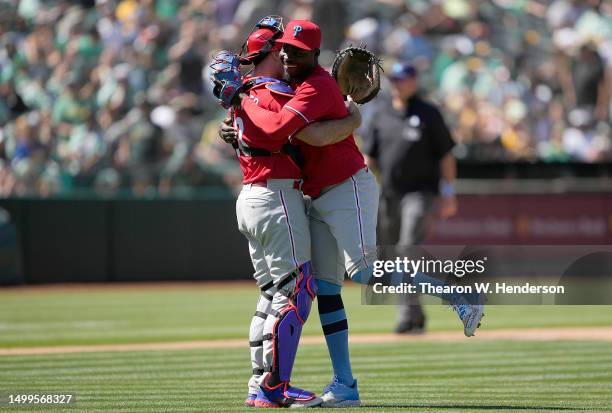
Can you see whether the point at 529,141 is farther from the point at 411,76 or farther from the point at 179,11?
the point at 411,76

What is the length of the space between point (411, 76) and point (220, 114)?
7967mm

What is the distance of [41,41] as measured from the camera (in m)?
20.0

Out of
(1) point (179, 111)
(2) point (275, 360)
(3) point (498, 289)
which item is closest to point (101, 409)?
(2) point (275, 360)

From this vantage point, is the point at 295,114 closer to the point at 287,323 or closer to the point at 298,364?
the point at 287,323

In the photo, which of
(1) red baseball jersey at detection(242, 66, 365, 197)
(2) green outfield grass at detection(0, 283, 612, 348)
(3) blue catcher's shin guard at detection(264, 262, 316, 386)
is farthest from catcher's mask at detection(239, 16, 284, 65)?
(2) green outfield grass at detection(0, 283, 612, 348)

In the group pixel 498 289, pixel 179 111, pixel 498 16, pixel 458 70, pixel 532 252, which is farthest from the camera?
pixel 498 16

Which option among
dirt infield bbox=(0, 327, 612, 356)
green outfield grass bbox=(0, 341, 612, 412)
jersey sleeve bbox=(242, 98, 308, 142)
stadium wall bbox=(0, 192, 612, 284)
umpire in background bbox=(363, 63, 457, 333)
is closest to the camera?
jersey sleeve bbox=(242, 98, 308, 142)

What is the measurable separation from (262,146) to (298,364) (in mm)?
3141

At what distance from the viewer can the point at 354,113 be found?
22.4 feet

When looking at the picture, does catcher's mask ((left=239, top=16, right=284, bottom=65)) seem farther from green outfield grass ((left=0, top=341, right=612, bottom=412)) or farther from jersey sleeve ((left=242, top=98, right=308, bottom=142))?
green outfield grass ((left=0, top=341, right=612, bottom=412))

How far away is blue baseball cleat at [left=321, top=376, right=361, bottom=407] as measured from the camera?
6742 millimetres

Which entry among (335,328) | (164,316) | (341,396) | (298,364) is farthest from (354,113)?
(164,316)

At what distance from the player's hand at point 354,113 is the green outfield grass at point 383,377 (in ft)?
5.22

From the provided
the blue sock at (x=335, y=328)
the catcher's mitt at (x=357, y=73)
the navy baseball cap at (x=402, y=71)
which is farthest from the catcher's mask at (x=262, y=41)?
the navy baseball cap at (x=402, y=71)
